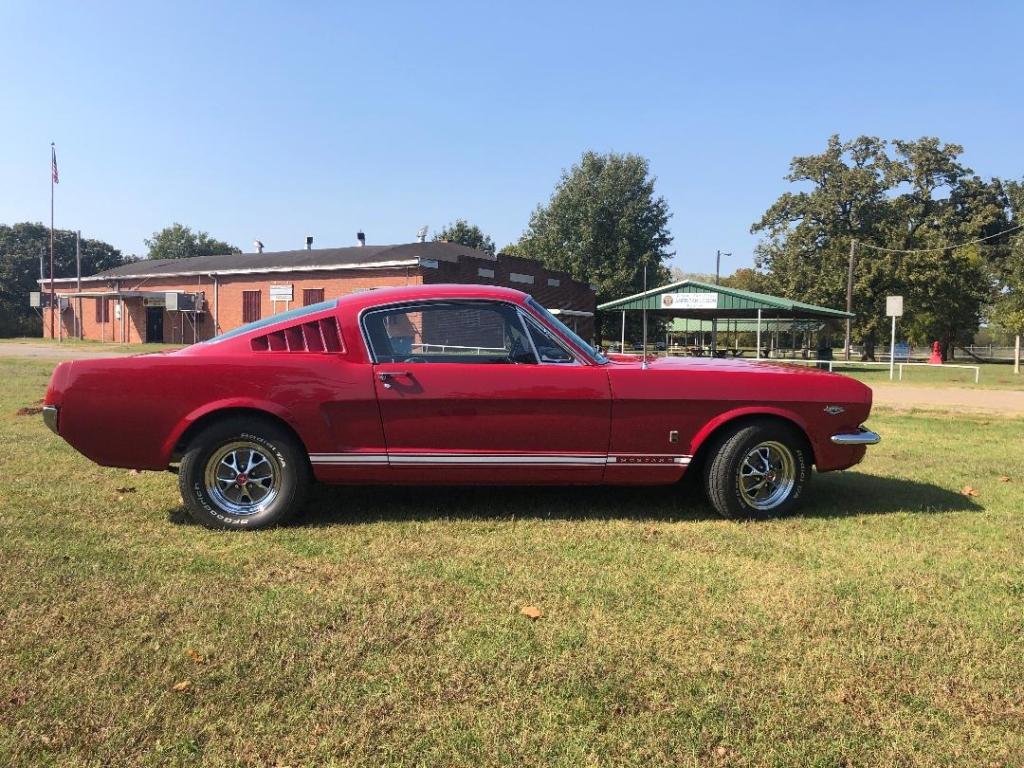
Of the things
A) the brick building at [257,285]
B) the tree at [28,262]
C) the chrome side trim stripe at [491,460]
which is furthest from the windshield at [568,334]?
the tree at [28,262]

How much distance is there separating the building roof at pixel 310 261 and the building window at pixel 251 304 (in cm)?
124

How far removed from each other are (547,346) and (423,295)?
2.81 feet

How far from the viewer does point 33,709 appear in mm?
2375

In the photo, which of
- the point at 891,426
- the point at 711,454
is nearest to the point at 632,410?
the point at 711,454

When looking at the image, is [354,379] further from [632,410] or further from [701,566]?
[701,566]

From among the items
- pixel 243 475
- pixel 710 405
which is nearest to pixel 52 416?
pixel 243 475

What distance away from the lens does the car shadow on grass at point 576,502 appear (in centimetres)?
482

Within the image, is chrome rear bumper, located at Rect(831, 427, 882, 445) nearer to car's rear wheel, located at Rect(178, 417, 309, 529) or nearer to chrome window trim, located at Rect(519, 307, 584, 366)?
chrome window trim, located at Rect(519, 307, 584, 366)

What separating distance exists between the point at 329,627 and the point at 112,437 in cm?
225

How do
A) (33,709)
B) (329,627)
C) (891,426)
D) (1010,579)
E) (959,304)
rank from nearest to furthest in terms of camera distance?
1. (33,709)
2. (329,627)
3. (1010,579)
4. (891,426)
5. (959,304)

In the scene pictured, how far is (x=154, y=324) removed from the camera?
1796 inches

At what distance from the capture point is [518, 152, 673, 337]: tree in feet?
185

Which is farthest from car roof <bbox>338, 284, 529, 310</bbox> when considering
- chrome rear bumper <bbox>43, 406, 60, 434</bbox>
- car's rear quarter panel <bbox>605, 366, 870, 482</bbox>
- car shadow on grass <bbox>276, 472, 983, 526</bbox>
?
chrome rear bumper <bbox>43, 406, 60, 434</bbox>

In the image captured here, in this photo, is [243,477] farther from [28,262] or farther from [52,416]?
[28,262]
